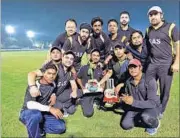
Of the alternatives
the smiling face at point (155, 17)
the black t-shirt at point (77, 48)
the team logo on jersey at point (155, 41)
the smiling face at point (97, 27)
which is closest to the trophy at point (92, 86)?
the black t-shirt at point (77, 48)

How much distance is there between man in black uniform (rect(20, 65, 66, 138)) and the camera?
3102mm

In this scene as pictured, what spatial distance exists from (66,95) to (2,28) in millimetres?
643

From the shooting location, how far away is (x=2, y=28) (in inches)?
124

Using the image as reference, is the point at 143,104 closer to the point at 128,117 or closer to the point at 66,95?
the point at 128,117

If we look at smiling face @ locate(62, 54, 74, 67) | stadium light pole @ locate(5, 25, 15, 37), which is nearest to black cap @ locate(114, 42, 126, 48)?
smiling face @ locate(62, 54, 74, 67)

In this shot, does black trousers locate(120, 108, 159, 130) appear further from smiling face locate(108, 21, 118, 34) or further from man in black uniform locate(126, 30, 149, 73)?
smiling face locate(108, 21, 118, 34)

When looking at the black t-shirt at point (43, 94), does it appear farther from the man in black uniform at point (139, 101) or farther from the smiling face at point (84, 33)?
the man in black uniform at point (139, 101)

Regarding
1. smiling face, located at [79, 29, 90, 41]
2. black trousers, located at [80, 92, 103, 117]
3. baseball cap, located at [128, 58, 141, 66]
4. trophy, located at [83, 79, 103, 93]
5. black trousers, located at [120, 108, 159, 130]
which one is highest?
smiling face, located at [79, 29, 90, 41]

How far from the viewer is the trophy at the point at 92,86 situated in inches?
127

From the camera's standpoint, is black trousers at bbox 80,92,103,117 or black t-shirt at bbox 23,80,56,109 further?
black trousers at bbox 80,92,103,117

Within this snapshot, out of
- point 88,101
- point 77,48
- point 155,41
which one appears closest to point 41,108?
point 88,101

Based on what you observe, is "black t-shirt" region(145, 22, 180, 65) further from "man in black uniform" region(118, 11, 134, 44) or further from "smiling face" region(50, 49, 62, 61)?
"smiling face" region(50, 49, 62, 61)

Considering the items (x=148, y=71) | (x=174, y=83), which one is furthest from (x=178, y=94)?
(x=148, y=71)

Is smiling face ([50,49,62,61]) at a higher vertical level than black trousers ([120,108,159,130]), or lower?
higher
